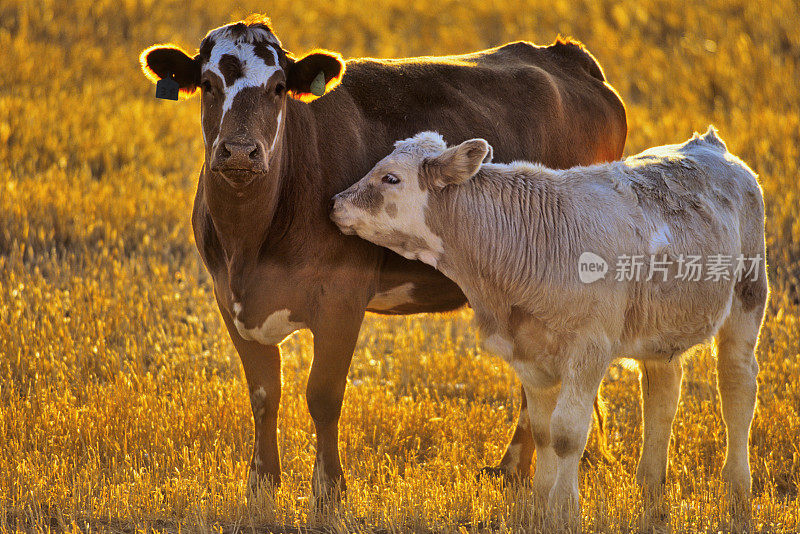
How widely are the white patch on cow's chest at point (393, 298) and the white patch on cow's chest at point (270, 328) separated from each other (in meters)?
0.62

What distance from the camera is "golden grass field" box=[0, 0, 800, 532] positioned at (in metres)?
5.70

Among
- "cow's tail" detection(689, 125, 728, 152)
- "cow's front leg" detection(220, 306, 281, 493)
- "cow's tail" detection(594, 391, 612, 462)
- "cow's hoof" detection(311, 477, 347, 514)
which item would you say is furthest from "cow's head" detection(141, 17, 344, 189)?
"cow's tail" detection(594, 391, 612, 462)

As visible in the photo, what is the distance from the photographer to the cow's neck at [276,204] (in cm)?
563

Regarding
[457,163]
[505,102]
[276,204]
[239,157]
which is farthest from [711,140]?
[239,157]

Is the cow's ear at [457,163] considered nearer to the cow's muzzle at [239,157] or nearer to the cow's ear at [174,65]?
the cow's muzzle at [239,157]

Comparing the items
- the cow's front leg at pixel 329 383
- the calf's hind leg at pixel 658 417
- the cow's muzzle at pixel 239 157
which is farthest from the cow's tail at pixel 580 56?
the cow's muzzle at pixel 239 157

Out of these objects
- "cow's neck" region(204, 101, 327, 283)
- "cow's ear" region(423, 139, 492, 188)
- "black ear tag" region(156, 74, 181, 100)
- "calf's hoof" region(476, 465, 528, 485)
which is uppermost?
"black ear tag" region(156, 74, 181, 100)

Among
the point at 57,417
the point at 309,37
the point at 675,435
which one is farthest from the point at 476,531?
the point at 309,37

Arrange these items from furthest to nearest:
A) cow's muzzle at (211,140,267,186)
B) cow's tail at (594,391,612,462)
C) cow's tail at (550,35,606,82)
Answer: cow's tail at (550,35,606,82) < cow's tail at (594,391,612,462) < cow's muzzle at (211,140,267,186)

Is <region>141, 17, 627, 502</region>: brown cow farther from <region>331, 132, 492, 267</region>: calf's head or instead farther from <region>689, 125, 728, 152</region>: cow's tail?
<region>689, 125, 728, 152</region>: cow's tail

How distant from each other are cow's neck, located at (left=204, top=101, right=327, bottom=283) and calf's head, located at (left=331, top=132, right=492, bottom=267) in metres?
0.24

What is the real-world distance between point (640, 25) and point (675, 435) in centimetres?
1677

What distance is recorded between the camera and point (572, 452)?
5375 mm

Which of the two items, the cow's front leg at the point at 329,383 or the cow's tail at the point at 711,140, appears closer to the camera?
the cow's front leg at the point at 329,383
